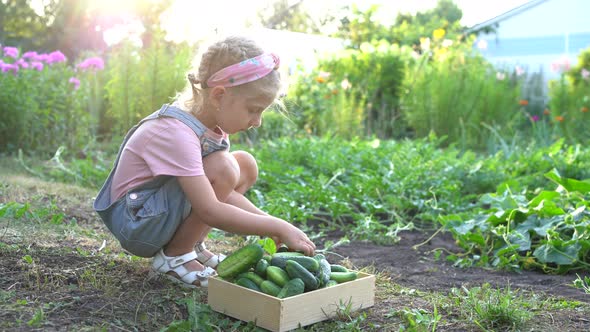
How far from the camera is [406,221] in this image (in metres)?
4.60

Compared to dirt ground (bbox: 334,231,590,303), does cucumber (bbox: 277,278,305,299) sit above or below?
above

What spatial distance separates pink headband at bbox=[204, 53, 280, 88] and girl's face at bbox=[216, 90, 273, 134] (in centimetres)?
5

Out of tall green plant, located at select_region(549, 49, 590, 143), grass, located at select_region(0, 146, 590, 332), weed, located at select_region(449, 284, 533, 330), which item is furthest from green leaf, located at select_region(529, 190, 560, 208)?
tall green plant, located at select_region(549, 49, 590, 143)

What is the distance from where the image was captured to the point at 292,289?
2.38m

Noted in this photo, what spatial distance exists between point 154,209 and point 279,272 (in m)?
0.57

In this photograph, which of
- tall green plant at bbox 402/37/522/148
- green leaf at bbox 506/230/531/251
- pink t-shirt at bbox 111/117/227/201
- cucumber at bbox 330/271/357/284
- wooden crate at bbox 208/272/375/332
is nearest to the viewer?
wooden crate at bbox 208/272/375/332

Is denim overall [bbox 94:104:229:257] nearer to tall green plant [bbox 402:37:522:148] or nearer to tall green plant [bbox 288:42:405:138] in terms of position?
tall green plant [bbox 288:42:405:138]

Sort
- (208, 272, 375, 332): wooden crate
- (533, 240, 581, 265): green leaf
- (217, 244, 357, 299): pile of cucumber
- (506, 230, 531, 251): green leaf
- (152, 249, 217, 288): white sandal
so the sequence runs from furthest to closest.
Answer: (506, 230, 531, 251): green leaf, (533, 240, 581, 265): green leaf, (152, 249, 217, 288): white sandal, (217, 244, 357, 299): pile of cucumber, (208, 272, 375, 332): wooden crate

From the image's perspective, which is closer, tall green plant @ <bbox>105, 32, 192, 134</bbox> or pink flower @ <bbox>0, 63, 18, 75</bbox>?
pink flower @ <bbox>0, 63, 18, 75</bbox>

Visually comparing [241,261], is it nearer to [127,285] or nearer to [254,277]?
[254,277]

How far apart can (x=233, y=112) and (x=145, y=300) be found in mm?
814

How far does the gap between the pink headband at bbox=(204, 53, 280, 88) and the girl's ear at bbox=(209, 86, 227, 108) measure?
0.02m

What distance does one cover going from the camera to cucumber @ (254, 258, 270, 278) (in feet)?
8.35

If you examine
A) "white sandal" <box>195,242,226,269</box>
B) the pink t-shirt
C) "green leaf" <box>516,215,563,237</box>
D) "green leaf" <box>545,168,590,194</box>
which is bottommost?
"green leaf" <box>516,215,563,237</box>
